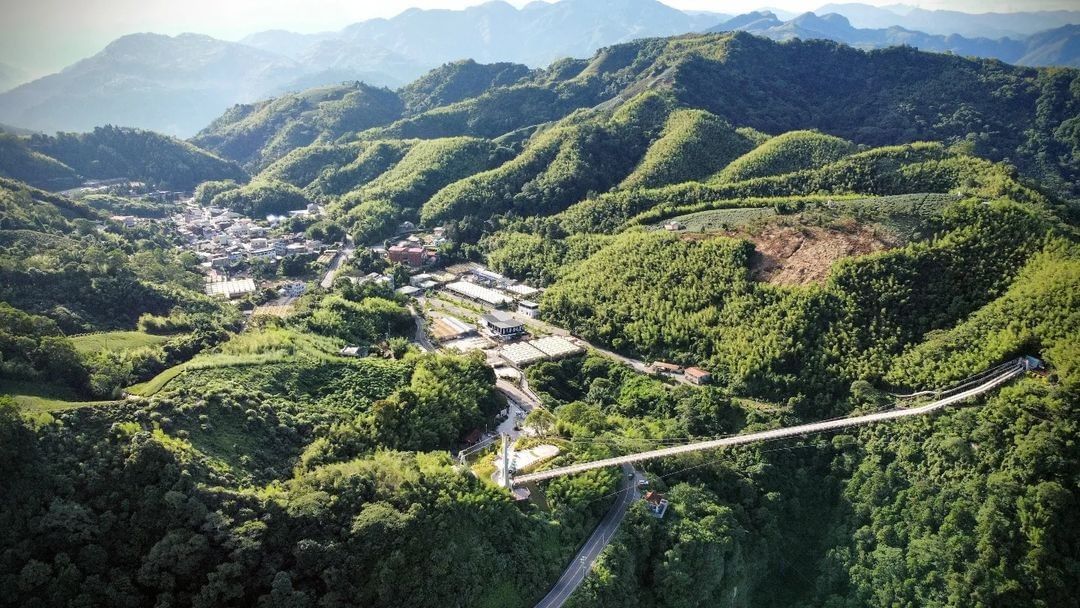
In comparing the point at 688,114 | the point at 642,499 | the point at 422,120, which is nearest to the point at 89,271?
the point at 642,499

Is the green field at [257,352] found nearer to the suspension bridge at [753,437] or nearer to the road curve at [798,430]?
the suspension bridge at [753,437]

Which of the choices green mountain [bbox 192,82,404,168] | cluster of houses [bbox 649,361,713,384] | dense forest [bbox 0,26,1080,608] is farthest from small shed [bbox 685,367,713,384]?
green mountain [bbox 192,82,404,168]

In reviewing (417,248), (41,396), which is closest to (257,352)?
(41,396)

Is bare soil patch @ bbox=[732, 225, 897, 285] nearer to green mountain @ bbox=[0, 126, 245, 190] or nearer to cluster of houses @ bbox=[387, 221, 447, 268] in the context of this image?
cluster of houses @ bbox=[387, 221, 447, 268]

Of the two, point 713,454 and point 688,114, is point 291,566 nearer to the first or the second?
point 713,454

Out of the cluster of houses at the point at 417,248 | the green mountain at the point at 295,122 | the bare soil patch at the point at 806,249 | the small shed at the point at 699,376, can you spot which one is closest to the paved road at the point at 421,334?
the cluster of houses at the point at 417,248

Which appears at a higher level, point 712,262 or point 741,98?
point 741,98
